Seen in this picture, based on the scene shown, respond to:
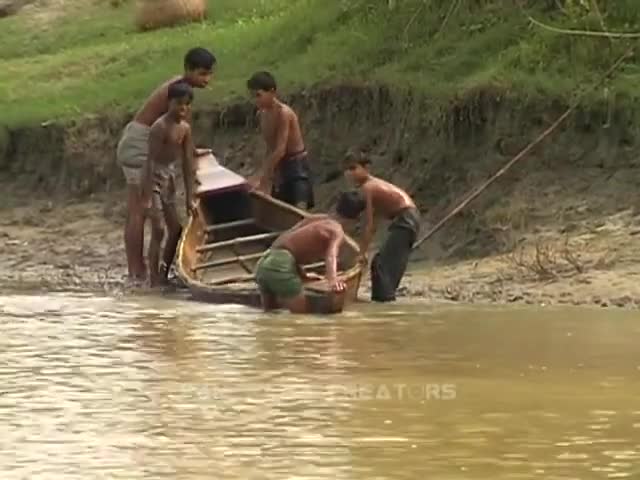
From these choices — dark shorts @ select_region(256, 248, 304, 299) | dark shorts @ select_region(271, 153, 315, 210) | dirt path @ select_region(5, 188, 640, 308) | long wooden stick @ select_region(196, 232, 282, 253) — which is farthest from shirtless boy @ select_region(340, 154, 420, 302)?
dark shorts @ select_region(271, 153, 315, 210)

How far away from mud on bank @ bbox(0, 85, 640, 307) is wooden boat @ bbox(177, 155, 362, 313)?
897 millimetres

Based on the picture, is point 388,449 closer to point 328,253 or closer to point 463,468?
point 463,468

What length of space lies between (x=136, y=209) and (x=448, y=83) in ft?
12.0

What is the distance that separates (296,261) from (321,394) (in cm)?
376

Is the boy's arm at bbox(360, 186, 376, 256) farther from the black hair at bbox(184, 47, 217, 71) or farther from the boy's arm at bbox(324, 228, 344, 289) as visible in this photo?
the black hair at bbox(184, 47, 217, 71)

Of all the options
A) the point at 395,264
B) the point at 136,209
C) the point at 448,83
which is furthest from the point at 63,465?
the point at 448,83

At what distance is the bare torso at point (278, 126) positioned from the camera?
1582cm

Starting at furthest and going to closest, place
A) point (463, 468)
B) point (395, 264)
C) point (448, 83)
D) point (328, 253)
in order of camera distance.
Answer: point (448, 83) → point (395, 264) → point (328, 253) → point (463, 468)

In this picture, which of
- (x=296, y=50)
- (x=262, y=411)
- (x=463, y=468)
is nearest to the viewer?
(x=463, y=468)

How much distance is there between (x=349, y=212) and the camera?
1361 cm

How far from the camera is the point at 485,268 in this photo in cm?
1530

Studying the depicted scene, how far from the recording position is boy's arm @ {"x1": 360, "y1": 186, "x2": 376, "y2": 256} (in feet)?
45.6

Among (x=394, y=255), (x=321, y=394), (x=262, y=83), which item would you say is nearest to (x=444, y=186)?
(x=262, y=83)

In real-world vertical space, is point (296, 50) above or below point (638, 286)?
above
